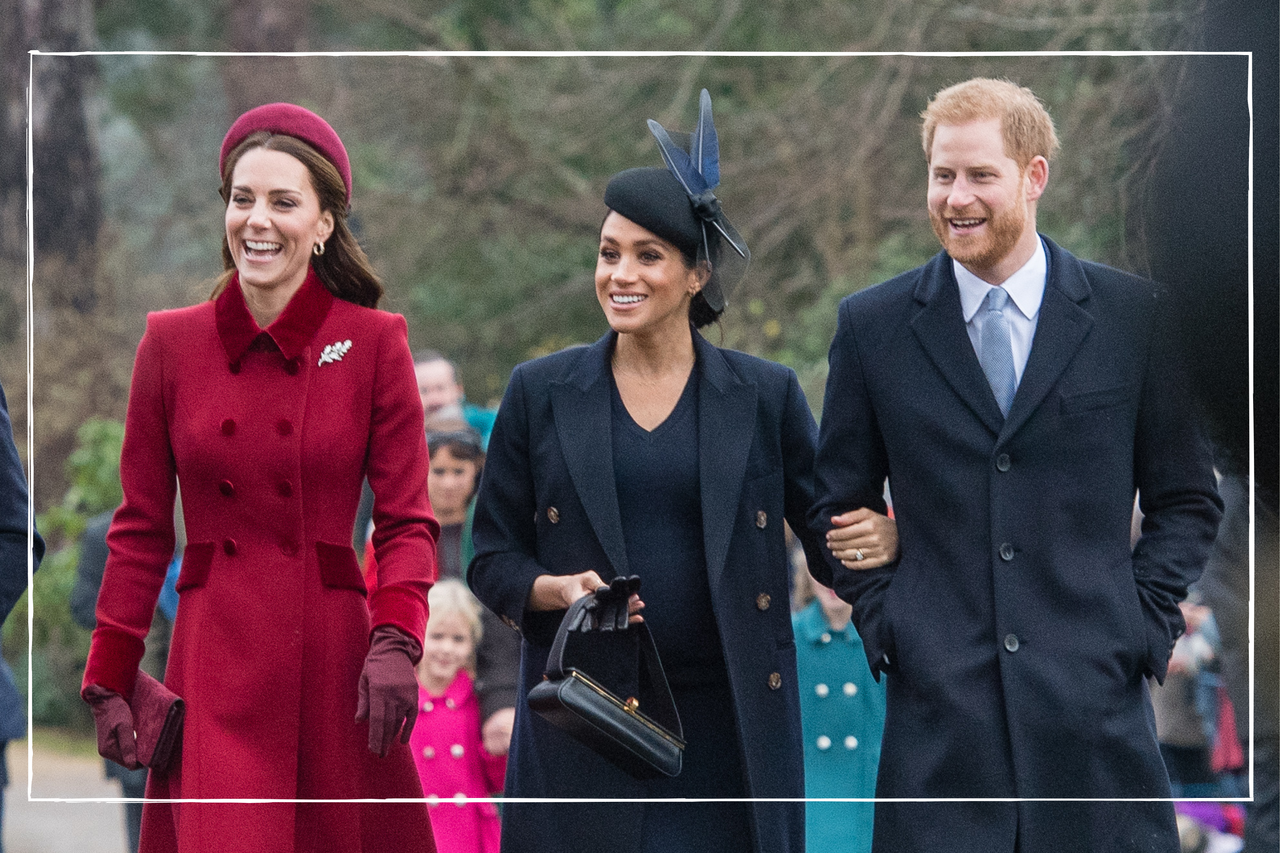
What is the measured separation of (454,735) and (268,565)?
92cm

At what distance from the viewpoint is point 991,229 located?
4.18 m

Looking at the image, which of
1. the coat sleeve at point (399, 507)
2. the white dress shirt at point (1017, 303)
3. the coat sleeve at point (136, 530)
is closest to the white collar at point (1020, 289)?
the white dress shirt at point (1017, 303)

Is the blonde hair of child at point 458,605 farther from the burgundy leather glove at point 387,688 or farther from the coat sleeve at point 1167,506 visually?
the coat sleeve at point 1167,506

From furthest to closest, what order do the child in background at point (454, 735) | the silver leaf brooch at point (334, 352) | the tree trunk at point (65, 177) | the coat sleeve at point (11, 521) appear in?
the tree trunk at point (65, 177) → the child in background at point (454, 735) → the silver leaf brooch at point (334, 352) → the coat sleeve at point (11, 521)

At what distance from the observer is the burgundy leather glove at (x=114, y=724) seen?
421cm

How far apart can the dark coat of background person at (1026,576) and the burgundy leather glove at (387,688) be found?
1.04m

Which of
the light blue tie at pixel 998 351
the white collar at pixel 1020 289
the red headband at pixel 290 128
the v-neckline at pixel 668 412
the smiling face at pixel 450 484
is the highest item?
the red headband at pixel 290 128

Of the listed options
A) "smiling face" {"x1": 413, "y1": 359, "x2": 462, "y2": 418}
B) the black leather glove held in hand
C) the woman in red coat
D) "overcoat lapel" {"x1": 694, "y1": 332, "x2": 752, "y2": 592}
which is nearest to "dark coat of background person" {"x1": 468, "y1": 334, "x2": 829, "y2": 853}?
"overcoat lapel" {"x1": 694, "y1": 332, "x2": 752, "y2": 592}

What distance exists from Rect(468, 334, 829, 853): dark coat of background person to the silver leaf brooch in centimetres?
42

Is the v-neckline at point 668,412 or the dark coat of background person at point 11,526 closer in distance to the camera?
the dark coat of background person at point 11,526

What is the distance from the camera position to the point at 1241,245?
183 inches

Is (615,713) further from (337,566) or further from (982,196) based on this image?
(982,196)

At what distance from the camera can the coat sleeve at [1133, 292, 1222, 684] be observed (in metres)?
4.10

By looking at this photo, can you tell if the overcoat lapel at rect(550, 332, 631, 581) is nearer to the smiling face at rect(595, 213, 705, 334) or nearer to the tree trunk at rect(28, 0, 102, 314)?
the smiling face at rect(595, 213, 705, 334)
